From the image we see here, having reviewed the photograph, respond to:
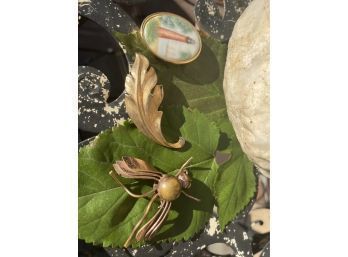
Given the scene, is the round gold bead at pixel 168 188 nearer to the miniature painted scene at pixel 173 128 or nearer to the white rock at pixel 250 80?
the miniature painted scene at pixel 173 128

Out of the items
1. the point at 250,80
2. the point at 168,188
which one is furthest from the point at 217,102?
the point at 168,188

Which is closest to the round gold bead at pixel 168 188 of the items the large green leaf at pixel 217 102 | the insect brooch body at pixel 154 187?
the insect brooch body at pixel 154 187

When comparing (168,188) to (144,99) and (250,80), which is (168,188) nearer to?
(144,99)

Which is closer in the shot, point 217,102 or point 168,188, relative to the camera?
point 168,188

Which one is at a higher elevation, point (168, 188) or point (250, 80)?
point (250, 80)

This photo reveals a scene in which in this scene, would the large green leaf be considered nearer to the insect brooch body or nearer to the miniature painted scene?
the miniature painted scene

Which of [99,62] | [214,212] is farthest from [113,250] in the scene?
[99,62]

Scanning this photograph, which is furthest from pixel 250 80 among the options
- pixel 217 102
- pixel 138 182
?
pixel 138 182
